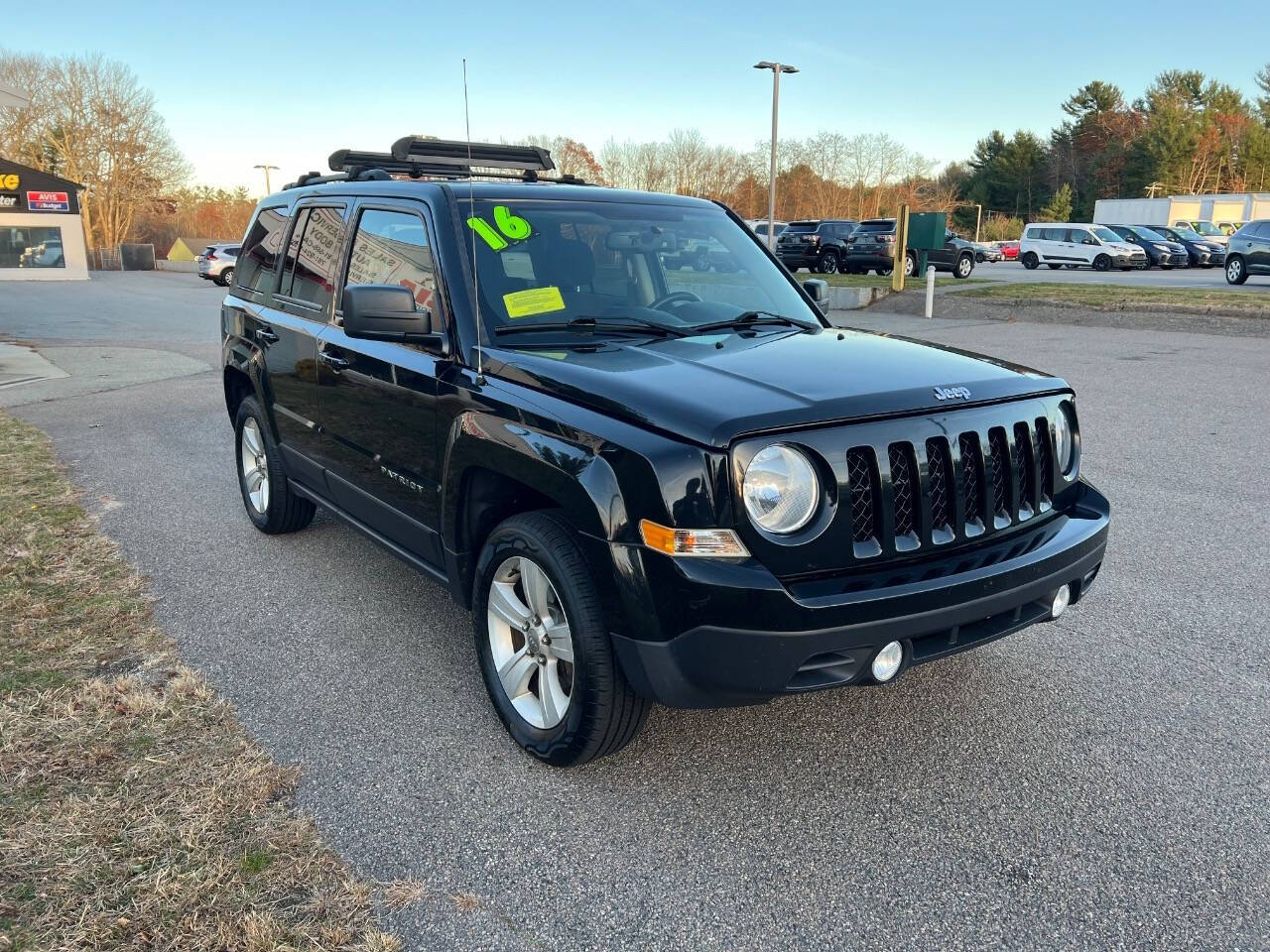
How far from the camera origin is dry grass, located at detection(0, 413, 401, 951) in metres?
2.41

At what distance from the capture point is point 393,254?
159 inches

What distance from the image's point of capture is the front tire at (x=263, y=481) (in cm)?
543

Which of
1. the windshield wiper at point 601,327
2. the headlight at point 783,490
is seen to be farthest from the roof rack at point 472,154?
the headlight at point 783,490

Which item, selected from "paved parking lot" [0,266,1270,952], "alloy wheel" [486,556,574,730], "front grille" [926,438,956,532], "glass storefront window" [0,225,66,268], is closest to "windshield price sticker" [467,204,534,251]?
"alloy wheel" [486,556,574,730]

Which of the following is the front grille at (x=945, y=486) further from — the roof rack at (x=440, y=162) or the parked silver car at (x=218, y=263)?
the parked silver car at (x=218, y=263)

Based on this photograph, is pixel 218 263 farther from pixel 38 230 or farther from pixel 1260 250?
pixel 1260 250

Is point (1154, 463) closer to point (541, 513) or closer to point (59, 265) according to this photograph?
point (541, 513)

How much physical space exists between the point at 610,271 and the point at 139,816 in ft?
8.25

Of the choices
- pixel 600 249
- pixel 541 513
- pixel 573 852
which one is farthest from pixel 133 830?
pixel 600 249

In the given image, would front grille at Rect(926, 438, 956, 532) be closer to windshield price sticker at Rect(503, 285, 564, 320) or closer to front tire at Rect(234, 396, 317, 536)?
windshield price sticker at Rect(503, 285, 564, 320)

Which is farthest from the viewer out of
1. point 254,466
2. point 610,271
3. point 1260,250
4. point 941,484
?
point 1260,250

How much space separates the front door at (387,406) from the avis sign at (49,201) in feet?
160

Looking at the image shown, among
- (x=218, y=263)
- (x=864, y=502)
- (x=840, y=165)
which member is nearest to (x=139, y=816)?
(x=864, y=502)

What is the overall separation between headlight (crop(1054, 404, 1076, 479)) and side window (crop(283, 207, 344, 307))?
123 inches
